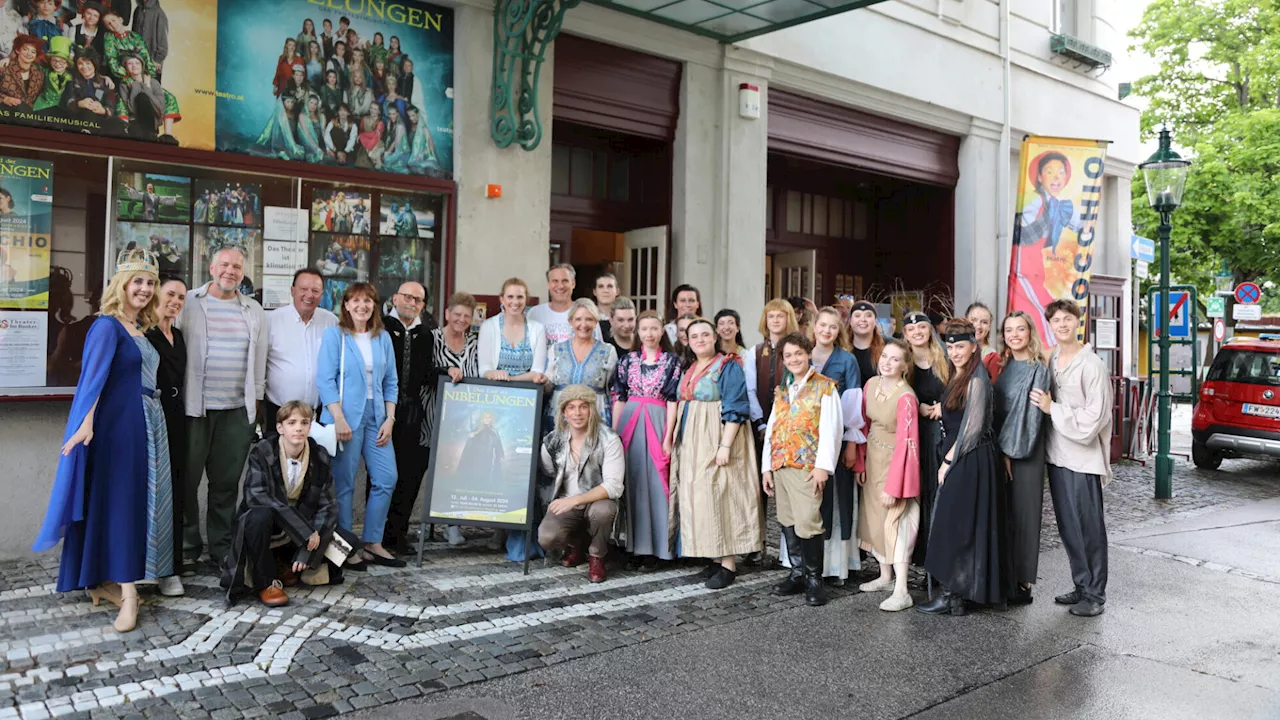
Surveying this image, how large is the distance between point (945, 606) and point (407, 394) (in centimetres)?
386

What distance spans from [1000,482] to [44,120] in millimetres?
6727

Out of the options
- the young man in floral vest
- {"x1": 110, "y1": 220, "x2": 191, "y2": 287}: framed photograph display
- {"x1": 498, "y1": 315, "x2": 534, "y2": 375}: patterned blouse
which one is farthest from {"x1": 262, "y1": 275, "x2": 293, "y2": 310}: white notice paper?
the young man in floral vest

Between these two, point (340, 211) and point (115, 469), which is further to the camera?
point (340, 211)

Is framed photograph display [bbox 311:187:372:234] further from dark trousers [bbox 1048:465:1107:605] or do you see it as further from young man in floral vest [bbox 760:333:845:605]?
dark trousers [bbox 1048:465:1107:605]

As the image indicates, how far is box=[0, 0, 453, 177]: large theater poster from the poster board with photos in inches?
98.2

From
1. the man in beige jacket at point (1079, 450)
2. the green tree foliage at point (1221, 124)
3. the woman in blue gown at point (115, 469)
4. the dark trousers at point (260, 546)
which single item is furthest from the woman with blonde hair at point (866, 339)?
the green tree foliage at point (1221, 124)

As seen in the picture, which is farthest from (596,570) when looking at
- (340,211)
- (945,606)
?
(340,211)

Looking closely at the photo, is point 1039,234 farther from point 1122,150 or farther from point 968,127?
point 1122,150

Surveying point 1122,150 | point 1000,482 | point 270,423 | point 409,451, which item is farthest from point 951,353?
point 1122,150

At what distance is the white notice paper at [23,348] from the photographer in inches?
244

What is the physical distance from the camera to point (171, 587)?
17.7 feet

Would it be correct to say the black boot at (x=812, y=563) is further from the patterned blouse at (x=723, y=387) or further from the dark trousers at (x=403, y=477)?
the dark trousers at (x=403, y=477)

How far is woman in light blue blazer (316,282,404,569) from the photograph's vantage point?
6.07 m

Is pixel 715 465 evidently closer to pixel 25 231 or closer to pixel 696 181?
pixel 696 181
